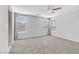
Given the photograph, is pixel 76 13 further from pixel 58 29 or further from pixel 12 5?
pixel 12 5

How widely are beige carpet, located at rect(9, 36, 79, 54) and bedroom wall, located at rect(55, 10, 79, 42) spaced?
9 cm

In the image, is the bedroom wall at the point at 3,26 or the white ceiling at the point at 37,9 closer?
the bedroom wall at the point at 3,26

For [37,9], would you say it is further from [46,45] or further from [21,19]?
[46,45]

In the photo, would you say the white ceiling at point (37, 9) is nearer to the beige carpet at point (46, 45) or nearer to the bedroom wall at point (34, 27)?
the bedroom wall at point (34, 27)

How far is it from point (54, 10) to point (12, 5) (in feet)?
2.25

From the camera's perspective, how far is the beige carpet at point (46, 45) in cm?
159

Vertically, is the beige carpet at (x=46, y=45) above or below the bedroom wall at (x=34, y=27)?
below

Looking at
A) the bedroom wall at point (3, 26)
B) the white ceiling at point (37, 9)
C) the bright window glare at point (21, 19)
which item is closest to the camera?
the bedroom wall at point (3, 26)

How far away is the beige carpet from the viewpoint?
1.59 meters

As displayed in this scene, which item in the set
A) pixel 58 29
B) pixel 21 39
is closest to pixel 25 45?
pixel 21 39

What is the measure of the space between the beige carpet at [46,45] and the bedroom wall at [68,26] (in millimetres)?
93

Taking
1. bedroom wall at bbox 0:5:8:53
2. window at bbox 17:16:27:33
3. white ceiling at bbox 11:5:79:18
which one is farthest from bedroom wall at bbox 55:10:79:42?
bedroom wall at bbox 0:5:8:53

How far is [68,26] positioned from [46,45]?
21.0 inches

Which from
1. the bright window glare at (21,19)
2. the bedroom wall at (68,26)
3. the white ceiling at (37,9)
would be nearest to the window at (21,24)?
the bright window glare at (21,19)
